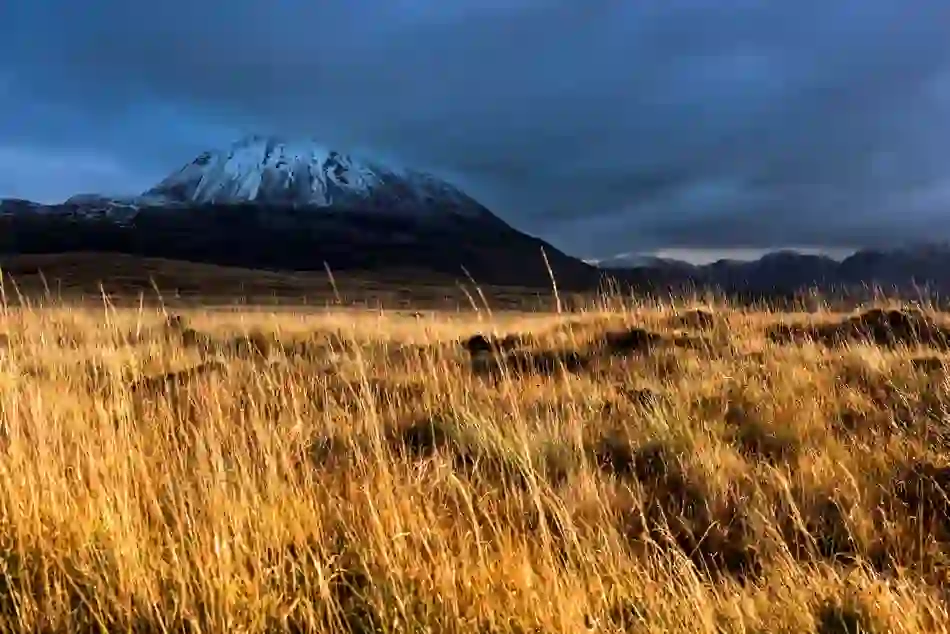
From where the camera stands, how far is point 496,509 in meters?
3.65

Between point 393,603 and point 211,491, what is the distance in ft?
4.30

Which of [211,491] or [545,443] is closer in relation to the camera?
[211,491]

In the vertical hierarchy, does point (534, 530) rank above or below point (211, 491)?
below

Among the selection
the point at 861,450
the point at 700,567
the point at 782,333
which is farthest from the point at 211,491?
the point at 782,333

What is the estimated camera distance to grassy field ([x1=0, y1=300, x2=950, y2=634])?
8.50ft

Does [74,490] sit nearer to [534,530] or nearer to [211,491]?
[211,491]

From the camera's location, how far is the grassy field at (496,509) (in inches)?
102

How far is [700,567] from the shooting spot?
338 cm

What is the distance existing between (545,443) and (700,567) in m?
1.69

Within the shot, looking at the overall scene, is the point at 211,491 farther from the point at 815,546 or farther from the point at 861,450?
the point at 861,450

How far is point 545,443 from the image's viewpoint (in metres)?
4.96

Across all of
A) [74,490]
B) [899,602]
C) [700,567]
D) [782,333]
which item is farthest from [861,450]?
[782,333]

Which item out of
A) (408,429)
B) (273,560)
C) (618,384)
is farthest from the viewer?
(618,384)

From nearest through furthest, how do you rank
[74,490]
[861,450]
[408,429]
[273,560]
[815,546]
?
[273,560] < [815,546] < [74,490] < [861,450] < [408,429]
